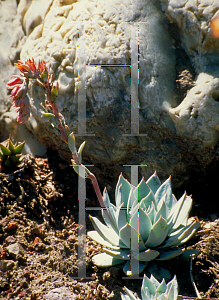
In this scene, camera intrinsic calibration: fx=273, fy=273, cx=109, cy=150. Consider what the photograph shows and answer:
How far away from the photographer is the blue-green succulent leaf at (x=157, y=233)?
1.68 meters

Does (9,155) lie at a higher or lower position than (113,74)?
lower

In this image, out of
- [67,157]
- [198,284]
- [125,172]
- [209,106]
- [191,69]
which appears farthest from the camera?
[67,157]

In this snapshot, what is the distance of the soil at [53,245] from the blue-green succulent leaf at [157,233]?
0.74 ft

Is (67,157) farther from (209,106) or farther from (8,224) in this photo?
(209,106)

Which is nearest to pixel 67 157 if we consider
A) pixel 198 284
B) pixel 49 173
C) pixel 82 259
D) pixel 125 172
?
pixel 49 173

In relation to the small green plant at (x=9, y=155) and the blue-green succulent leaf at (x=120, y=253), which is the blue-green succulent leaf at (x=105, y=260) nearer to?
the blue-green succulent leaf at (x=120, y=253)

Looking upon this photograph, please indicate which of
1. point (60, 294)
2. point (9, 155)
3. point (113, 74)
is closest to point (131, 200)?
point (60, 294)

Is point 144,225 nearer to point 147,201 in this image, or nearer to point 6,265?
point 147,201

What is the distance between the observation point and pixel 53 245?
7.36 feet

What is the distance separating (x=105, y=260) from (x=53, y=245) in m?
0.54

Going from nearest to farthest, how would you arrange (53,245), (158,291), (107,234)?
(158,291) → (107,234) → (53,245)

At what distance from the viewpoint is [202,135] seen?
2365 millimetres

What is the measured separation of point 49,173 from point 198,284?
175 cm

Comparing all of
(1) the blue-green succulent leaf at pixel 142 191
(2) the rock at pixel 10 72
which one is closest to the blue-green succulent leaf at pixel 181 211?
(1) the blue-green succulent leaf at pixel 142 191
